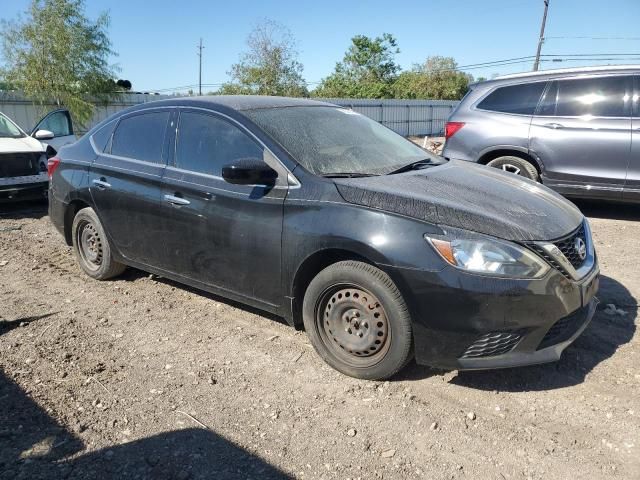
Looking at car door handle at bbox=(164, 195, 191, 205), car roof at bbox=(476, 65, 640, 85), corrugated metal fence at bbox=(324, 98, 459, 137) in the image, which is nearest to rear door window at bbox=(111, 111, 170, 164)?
car door handle at bbox=(164, 195, 191, 205)

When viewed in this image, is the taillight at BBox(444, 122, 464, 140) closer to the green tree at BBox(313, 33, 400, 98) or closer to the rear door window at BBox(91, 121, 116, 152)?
the rear door window at BBox(91, 121, 116, 152)

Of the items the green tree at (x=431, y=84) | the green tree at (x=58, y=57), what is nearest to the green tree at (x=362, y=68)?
the green tree at (x=431, y=84)

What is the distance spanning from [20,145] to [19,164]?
375 mm

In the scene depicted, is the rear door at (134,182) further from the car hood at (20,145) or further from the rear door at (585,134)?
the rear door at (585,134)

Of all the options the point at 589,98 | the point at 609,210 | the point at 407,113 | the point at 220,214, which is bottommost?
the point at 609,210

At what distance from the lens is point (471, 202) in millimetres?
3193

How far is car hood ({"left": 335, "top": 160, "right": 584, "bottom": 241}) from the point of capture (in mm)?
2980

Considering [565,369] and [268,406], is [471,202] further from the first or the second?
[268,406]

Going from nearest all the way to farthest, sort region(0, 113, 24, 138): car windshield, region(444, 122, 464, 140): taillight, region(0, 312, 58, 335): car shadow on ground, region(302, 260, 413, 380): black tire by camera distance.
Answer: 1. region(302, 260, 413, 380): black tire
2. region(0, 312, 58, 335): car shadow on ground
3. region(444, 122, 464, 140): taillight
4. region(0, 113, 24, 138): car windshield

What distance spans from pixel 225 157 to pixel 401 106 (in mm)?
30479

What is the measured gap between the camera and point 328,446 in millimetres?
2727

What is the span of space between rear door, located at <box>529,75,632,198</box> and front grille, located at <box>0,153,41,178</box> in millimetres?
7165

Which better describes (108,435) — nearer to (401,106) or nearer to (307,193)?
(307,193)

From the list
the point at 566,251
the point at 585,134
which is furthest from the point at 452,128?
the point at 566,251
